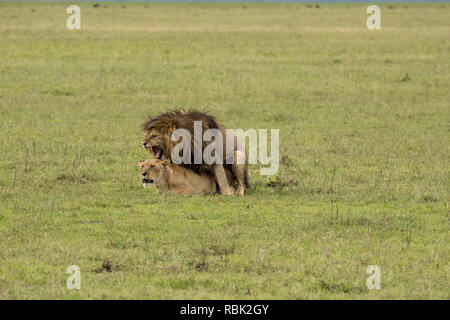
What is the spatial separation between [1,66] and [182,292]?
16.7 meters

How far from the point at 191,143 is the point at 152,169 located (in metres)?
0.54

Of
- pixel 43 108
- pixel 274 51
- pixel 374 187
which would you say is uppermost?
pixel 274 51

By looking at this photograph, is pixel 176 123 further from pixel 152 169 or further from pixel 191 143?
pixel 152 169

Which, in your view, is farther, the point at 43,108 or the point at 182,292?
the point at 43,108

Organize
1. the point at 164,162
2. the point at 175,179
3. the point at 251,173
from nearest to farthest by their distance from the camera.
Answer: the point at 164,162, the point at 175,179, the point at 251,173

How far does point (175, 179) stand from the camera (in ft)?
32.7

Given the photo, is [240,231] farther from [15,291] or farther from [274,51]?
[274,51]

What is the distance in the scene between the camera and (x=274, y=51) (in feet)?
87.4

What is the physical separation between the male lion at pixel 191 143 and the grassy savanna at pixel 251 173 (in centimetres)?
33

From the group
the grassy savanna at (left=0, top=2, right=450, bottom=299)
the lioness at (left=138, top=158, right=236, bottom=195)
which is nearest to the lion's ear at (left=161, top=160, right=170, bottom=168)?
the lioness at (left=138, top=158, right=236, bottom=195)

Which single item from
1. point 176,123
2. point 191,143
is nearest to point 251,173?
point 191,143

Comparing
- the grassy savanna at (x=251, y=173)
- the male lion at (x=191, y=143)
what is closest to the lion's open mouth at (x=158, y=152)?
the male lion at (x=191, y=143)
